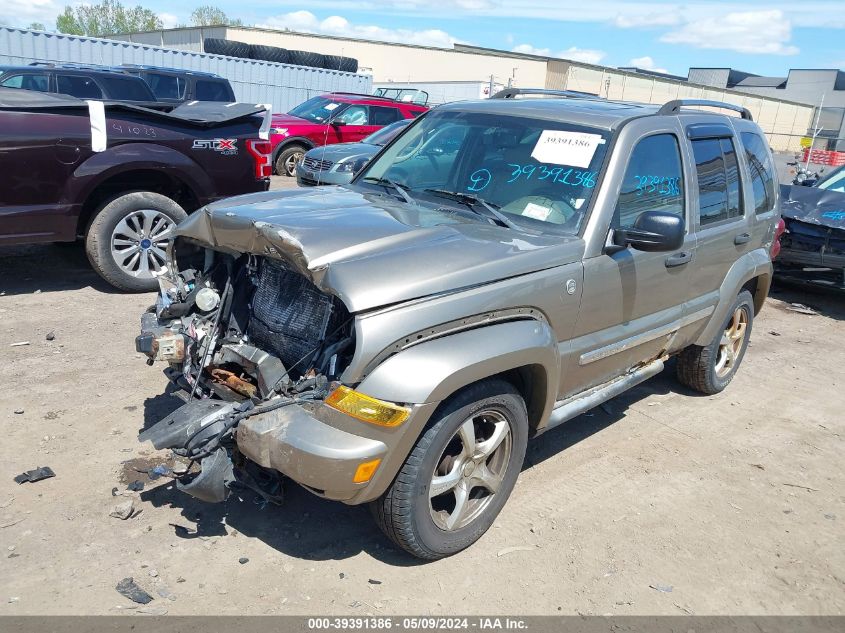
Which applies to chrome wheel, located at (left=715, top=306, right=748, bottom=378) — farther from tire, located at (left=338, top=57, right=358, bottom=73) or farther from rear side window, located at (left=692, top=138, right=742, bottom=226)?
tire, located at (left=338, top=57, right=358, bottom=73)

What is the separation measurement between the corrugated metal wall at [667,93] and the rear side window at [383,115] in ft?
76.9

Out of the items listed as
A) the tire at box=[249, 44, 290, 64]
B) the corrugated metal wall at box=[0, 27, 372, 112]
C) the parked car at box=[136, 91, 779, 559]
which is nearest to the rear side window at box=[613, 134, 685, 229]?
the parked car at box=[136, 91, 779, 559]

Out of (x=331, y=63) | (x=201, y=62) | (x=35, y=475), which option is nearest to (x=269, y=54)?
(x=331, y=63)

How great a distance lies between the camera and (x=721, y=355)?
5.48 m

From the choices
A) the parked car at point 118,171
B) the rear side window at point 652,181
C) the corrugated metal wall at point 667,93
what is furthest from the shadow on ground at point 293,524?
the corrugated metal wall at point 667,93

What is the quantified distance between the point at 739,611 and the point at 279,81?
24374 millimetres

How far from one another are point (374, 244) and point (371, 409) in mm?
772

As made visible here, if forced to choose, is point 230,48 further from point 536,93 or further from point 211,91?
point 536,93

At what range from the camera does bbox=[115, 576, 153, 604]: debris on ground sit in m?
2.87

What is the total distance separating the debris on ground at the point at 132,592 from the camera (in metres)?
2.87

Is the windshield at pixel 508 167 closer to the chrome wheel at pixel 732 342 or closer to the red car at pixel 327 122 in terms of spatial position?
the chrome wheel at pixel 732 342

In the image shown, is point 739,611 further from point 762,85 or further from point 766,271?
point 762,85
